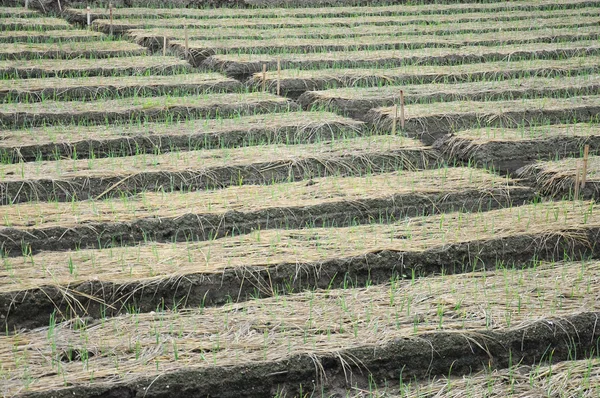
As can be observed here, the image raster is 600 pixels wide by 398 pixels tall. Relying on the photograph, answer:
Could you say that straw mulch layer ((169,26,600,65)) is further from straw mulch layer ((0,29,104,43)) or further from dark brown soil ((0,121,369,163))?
dark brown soil ((0,121,369,163))

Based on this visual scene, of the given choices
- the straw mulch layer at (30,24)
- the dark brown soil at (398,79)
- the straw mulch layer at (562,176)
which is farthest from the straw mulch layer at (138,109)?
the straw mulch layer at (30,24)

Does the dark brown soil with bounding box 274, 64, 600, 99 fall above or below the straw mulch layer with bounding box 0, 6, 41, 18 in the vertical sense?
below

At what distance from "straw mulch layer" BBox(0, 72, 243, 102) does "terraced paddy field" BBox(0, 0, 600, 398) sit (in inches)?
0.7

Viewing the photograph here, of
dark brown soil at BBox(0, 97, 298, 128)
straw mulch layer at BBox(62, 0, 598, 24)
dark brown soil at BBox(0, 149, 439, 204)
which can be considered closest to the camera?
dark brown soil at BBox(0, 149, 439, 204)

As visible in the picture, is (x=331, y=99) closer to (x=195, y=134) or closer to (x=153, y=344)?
(x=195, y=134)

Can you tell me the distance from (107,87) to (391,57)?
9.32 feet

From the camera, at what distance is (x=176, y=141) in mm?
5660

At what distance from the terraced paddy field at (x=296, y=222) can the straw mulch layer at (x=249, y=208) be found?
0.04 feet

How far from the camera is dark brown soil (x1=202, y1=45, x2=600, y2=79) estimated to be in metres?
7.76

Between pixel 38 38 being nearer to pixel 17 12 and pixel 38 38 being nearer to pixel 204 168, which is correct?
pixel 17 12

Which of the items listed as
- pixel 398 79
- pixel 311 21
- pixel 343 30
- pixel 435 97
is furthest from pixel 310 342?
pixel 311 21

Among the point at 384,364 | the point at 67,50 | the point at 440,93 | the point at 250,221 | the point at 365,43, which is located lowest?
the point at 384,364

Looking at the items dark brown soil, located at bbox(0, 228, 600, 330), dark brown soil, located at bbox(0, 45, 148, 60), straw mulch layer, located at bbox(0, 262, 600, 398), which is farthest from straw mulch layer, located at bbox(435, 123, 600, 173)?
dark brown soil, located at bbox(0, 45, 148, 60)

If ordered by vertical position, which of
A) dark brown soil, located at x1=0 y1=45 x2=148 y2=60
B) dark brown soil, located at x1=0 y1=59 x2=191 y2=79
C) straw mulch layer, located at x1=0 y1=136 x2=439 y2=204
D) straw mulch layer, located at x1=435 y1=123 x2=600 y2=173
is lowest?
straw mulch layer, located at x1=0 y1=136 x2=439 y2=204
